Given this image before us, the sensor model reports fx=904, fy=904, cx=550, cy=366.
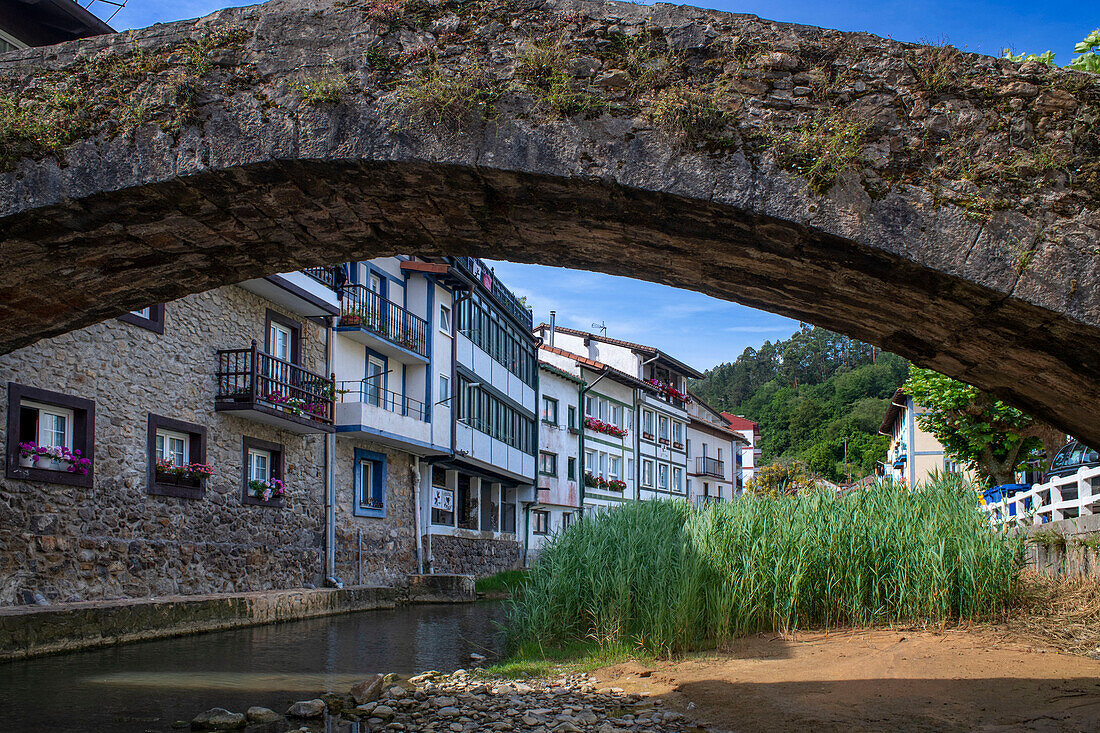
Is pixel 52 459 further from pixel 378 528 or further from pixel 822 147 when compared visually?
pixel 822 147

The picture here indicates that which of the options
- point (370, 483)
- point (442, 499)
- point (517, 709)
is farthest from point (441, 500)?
point (517, 709)

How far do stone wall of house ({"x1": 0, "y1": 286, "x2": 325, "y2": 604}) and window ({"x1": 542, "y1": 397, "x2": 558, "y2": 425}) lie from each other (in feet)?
53.2

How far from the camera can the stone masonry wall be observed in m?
19.9

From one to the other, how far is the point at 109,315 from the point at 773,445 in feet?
258

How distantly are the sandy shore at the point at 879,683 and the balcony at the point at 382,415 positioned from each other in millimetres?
12614

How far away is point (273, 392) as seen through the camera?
16922 millimetres

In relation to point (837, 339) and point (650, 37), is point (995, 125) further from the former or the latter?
point (837, 339)

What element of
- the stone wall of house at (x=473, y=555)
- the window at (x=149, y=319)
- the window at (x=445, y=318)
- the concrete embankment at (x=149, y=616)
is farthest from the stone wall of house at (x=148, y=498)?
the window at (x=445, y=318)

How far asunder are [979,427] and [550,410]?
60.0 feet

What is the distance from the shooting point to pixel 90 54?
462 centimetres

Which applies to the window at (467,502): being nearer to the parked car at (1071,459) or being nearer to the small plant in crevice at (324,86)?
the parked car at (1071,459)

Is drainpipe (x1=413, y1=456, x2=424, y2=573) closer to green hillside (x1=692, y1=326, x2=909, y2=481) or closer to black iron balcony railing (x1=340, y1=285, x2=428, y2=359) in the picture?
Answer: black iron balcony railing (x1=340, y1=285, x2=428, y2=359)

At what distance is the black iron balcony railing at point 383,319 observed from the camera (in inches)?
785

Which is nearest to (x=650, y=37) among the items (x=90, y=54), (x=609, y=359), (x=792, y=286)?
(x=792, y=286)
